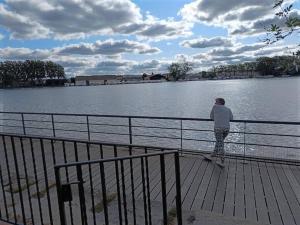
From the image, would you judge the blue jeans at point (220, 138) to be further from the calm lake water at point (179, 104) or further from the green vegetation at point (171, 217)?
the calm lake water at point (179, 104)

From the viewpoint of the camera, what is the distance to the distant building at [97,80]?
577 ft

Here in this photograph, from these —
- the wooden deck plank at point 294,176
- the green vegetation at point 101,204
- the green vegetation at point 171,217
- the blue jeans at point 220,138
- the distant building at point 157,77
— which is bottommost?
the distant building at point 157,77

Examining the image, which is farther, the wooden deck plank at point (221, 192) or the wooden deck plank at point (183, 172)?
the wooden deck plank at point (183, 172)

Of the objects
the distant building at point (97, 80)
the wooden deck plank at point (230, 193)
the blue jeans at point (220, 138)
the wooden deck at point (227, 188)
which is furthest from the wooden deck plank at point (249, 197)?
the distant building at point (97, 80)

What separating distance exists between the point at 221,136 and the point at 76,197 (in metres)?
3.85

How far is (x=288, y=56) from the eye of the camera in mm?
2270

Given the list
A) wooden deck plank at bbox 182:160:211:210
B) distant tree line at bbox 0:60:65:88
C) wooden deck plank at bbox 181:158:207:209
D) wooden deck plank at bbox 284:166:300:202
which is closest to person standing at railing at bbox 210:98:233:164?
wooden deck plank at bbox 181:158:207:209

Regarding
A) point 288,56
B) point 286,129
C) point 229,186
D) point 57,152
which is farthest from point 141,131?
point 288,56

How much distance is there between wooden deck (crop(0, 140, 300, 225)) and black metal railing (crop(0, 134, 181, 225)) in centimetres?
4

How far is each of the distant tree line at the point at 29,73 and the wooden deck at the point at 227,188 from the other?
141 meters

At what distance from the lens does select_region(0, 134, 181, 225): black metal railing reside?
118 inches

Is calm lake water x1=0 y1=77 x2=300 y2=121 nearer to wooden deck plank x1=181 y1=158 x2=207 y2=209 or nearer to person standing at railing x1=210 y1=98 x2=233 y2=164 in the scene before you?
person standing at railing x1=210 y1=98 x2=233 y2=164

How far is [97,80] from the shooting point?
181875mm

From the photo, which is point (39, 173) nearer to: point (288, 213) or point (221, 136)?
point (221, 136)
